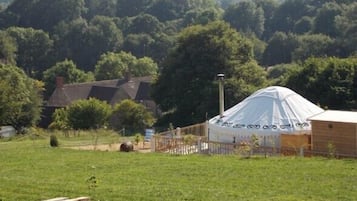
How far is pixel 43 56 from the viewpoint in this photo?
79250 millimetres

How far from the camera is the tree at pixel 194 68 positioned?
38.8 metres

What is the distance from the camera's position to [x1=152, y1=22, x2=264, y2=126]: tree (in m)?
38.8

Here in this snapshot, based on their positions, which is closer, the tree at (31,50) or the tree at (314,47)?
the tree at (314,47)

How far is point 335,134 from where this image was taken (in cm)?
2025

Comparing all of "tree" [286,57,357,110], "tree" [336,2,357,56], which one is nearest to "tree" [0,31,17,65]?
"tree" [336,2,357,56]

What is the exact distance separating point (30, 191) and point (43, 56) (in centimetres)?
6754

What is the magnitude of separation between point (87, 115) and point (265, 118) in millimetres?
14759

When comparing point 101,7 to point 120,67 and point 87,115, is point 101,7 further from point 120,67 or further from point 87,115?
point 87,115

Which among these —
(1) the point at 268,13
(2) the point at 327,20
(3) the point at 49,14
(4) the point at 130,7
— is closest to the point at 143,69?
(2) the point at 327,20

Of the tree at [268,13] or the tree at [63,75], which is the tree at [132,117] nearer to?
the tree at [63,75]

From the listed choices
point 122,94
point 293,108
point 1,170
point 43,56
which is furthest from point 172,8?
point 1,170

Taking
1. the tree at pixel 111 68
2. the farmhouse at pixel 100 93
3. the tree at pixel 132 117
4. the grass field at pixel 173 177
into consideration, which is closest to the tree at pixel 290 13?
the tree at pixel 111 68

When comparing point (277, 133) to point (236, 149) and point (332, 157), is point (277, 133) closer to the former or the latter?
point (236, 149)

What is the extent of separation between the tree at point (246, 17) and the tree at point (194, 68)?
54.1 m
